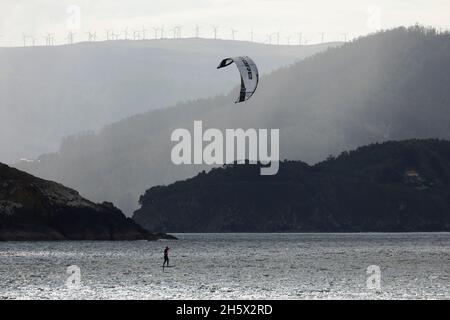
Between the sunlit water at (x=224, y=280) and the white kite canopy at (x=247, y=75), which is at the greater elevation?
the white kite canopy at (x=247, y=75)

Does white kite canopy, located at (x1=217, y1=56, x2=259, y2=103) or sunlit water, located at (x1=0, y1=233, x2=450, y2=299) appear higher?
white kite canopy, located at (x1=217, y1=56, x2=259, y2=103)

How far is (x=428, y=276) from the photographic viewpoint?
511ft

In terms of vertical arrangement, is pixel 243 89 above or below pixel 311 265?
above

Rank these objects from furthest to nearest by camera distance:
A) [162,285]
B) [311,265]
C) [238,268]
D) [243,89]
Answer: [311,265], [238,268], [243,89], [162,285]

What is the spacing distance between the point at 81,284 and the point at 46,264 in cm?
5320

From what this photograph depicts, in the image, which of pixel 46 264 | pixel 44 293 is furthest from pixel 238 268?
pixel 44 293

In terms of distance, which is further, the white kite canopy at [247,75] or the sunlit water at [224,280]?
the white kite canopy at [247,75]

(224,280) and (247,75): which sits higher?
(247,75)

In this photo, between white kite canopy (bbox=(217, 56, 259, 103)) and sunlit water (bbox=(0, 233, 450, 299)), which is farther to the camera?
white kite canopy (bbox=(217, 56, 259, 103))
